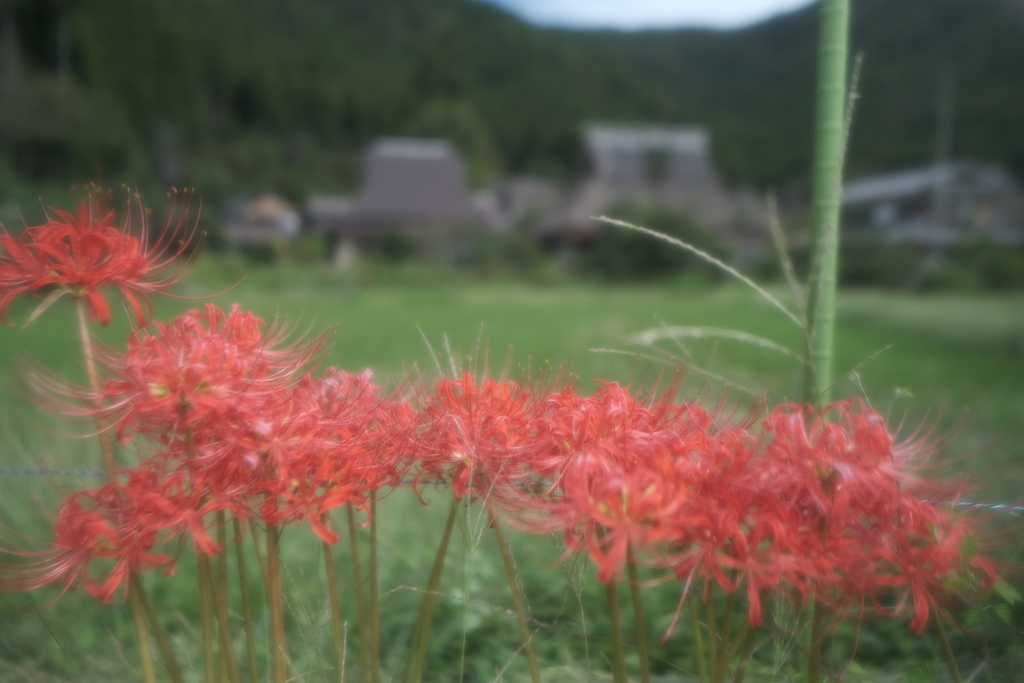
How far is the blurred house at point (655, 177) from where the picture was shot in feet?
97.3

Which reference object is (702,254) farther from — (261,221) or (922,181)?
(922,181)

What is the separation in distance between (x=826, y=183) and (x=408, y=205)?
29678mm

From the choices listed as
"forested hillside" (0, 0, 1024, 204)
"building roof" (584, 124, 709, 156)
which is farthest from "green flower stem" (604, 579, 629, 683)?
"building roof" (584, 124, 709, 156)

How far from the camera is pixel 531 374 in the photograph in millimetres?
1204

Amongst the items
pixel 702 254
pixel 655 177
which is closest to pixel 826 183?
pixel 702 254

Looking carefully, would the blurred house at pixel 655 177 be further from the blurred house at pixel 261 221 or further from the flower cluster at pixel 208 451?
the flower cluster at pixel 208 451

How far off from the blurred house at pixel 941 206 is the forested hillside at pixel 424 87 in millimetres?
1667

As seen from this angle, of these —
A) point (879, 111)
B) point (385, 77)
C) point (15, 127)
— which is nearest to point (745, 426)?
point (15, 127)

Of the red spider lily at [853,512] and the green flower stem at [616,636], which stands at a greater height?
the red spider lily at [853,512]

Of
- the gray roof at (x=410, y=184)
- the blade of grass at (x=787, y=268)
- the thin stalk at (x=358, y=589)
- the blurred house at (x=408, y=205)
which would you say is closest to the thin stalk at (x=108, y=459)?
the thin stalk at (x=358, y=589)

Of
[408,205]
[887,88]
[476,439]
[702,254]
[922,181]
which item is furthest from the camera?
[408,205]

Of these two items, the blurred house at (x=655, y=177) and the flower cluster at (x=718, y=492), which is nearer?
the flower cluster at (x=718, y=492)

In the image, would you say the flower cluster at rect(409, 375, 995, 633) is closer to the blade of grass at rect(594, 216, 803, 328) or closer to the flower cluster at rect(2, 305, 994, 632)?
the flower cluster at rect(2, 305, 994, 632)

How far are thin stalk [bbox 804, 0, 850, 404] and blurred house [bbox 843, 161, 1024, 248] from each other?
2269cm
